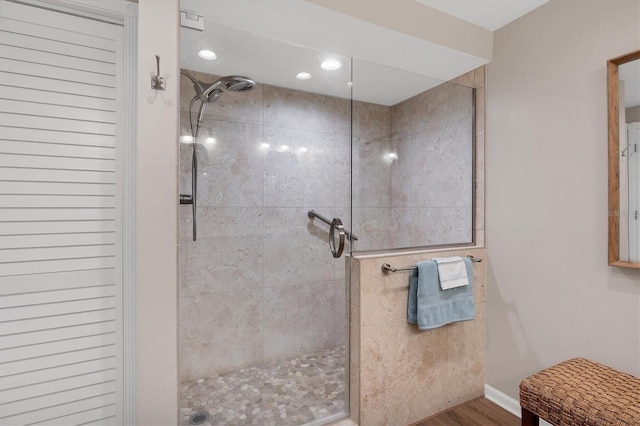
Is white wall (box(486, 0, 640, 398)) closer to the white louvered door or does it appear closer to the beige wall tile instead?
the beige wall tile

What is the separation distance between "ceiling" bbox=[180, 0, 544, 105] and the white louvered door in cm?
43

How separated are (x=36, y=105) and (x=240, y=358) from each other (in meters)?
1.57

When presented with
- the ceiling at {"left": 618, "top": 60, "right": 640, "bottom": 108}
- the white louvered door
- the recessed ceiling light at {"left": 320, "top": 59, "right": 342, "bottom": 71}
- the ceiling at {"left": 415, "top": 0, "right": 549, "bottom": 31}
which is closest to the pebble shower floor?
the white louvered door

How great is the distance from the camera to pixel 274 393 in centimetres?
186

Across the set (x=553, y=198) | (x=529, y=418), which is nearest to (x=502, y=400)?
(x=529, y=418)

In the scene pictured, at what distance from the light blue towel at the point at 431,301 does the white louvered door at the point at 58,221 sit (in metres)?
1.42

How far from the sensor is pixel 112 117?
4.15ft

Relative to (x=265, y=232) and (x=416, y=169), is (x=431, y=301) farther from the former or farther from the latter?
(x=265, y=232)

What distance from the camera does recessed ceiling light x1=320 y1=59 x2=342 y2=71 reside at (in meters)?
1.85

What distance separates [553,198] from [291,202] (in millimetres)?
1457

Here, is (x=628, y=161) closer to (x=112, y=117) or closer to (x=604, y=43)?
(x=604, y=43)

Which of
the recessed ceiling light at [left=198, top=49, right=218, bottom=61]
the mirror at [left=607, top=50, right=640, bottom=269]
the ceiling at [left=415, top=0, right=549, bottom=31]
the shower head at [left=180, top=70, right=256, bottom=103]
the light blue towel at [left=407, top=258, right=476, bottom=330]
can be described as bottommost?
the light blue towel at [left=407, top=258, right=476, bottom=330]

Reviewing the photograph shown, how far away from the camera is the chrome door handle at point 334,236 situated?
5.98ft

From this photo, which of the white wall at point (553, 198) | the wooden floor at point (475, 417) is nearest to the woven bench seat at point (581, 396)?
the white wall at point (553, 198)
